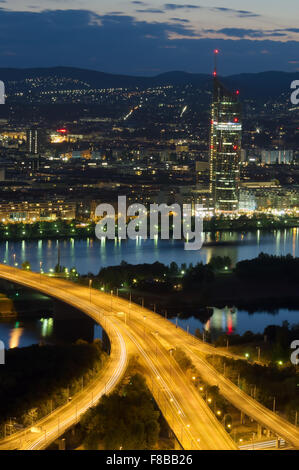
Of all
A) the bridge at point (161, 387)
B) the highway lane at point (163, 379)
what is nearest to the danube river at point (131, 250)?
the highway lane at point (163, 379)

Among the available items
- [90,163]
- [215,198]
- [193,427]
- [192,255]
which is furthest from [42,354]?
[90,163]

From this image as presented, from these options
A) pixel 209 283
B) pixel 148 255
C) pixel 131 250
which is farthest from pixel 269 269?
pixel 131 250

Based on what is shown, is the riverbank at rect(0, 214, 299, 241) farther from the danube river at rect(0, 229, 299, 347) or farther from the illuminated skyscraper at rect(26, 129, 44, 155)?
the illuminated skyscraper at rect(26, 129, 44, 155)

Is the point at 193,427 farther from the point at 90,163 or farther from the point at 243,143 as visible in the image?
the point at 243,143

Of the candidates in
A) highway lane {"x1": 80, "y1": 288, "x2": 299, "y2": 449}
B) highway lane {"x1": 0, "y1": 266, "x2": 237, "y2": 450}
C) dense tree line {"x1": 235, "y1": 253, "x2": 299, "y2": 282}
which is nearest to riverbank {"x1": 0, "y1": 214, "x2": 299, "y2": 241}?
dense tree line {"x1": 235, "y1": 253, "x2": 299, "y2": 282}

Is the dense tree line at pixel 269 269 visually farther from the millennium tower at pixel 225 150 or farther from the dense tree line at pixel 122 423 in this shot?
the millennium tower at pixel 225 150
